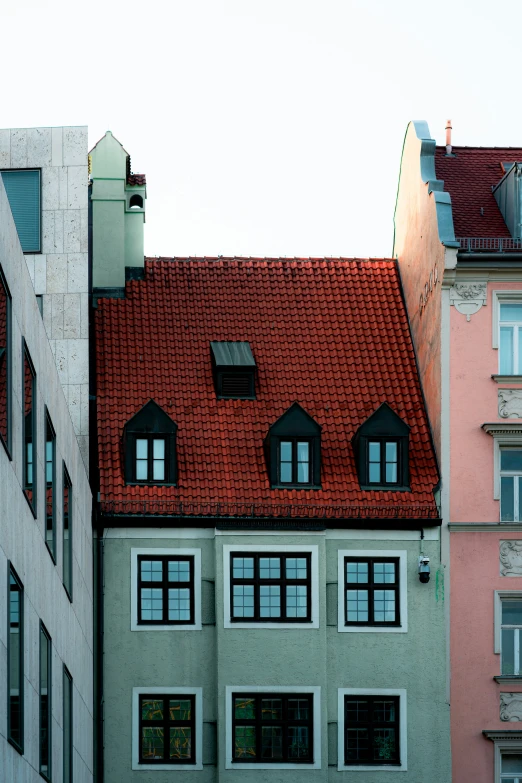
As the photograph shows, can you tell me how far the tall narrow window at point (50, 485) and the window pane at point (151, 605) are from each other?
28.7 ft

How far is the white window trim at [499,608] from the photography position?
1353 inches

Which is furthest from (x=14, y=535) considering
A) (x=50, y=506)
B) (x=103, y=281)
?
(x=103, y=281)

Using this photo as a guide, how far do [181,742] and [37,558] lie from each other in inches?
479

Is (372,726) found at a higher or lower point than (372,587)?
lower

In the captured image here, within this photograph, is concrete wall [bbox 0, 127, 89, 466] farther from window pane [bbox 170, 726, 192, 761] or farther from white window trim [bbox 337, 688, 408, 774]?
white window trim [bbox 337, 688, 408, 774]

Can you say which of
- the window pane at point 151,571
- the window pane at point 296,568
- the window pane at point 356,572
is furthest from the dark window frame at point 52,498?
the window pane at point 356,572

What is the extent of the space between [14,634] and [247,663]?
14.3 meters

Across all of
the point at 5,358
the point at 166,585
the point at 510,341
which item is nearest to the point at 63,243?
the point at 166,585

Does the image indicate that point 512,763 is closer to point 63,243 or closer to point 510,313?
point 510,313

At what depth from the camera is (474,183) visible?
39.6m

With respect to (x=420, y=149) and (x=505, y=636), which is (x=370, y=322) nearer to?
(x=420, y=149)

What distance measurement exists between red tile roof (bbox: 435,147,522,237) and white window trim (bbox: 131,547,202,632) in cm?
968

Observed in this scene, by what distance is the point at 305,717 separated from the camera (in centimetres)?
3388

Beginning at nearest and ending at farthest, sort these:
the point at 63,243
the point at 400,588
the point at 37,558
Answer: the point at 37,558, the point at 400,588, the point at 63,243
